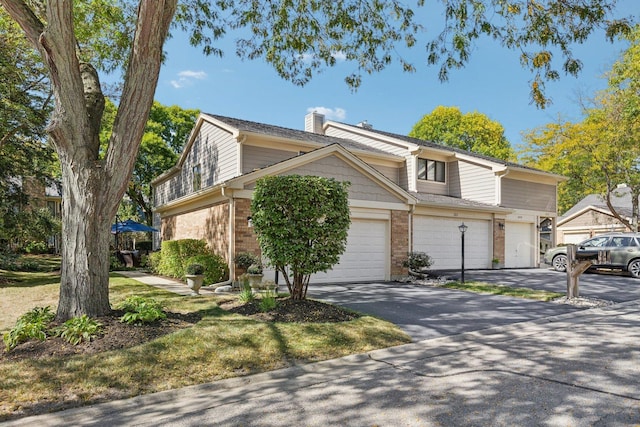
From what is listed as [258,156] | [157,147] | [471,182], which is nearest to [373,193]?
[258,156]

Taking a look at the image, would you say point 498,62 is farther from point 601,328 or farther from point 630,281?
point 630,281

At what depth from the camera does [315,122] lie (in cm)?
2189

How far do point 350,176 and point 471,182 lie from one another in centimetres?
952

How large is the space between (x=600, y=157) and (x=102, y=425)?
2768cm

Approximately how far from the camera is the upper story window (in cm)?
1956

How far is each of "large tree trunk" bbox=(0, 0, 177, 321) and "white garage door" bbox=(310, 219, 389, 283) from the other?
7.21 m

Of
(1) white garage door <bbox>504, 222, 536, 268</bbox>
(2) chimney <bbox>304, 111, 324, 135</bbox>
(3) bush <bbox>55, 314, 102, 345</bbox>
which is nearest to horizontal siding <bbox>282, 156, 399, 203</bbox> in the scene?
(3) bush <bbox>55, 314, 102, 345</bbox>

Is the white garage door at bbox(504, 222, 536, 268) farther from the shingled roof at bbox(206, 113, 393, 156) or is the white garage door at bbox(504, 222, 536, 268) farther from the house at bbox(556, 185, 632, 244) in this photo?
the house at bbox(556, 185, 632, 244)

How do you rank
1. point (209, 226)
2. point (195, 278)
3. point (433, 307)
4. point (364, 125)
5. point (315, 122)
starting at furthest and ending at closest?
point (364, 125) → point (315, 122) → point (209, 226) → point (195, 278) → point (433, 307)

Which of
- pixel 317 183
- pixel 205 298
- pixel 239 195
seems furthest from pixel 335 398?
pixel 239 195

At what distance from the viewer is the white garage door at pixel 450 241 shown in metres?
16.0

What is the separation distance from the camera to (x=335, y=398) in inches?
161

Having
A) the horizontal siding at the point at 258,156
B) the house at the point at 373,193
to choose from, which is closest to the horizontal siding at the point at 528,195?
the house at the point at 373,193

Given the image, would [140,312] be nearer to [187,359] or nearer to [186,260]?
[187,359]
